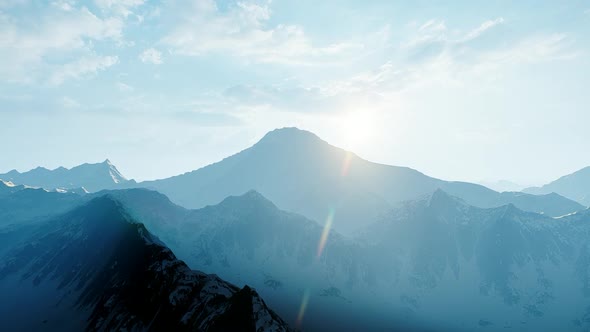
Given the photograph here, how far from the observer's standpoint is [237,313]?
155m

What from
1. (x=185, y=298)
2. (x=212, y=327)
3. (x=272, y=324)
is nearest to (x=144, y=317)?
(x=185, y=298)

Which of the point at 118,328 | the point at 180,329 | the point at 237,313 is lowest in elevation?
the point at 118,328

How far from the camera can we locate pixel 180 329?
164000 millimetres

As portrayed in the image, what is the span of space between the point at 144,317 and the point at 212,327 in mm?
56407

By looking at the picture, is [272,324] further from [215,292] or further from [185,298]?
[185,298]

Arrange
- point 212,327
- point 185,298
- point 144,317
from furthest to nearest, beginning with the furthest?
1. point 144,317
2. point 185,298
3. point 212,327

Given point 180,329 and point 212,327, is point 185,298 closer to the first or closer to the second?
point 180,329

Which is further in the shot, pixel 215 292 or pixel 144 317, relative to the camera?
pixel 144 317

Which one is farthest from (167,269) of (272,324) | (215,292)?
(272,324)

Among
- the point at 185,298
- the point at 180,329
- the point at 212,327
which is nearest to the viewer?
the point at 212,327

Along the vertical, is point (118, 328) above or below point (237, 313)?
below

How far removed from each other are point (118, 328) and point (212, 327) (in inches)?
2705

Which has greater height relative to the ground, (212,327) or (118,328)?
(212,327)

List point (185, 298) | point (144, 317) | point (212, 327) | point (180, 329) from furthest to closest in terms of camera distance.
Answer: point (144, 317), point (185, 298), point (180, 329), point (212, 327)
